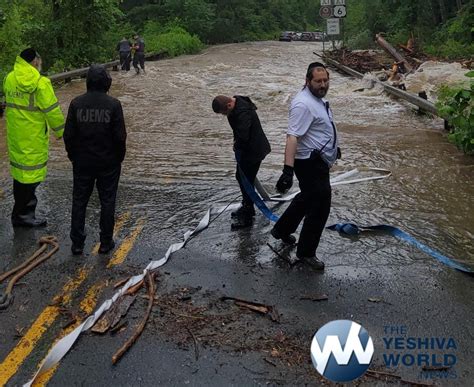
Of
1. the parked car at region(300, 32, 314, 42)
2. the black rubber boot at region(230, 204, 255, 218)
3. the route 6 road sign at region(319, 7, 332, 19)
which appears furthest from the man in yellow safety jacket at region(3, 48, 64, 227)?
the parked car at region(300, 32, 314, 42)

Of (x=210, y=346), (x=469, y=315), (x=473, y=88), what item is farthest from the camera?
(x=473, y=88)

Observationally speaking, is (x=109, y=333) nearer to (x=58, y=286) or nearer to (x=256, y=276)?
(x=58, y=286)

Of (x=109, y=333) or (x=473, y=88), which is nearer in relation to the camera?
(x=109, y=333)

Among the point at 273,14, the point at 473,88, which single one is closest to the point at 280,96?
the point at 473,88

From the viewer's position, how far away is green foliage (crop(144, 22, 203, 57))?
1652 inches

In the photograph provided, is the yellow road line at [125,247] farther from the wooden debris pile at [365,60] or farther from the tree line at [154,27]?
the wooden debris pile at [365,60]

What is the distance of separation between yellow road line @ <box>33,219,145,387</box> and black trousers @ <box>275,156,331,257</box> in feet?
5.94

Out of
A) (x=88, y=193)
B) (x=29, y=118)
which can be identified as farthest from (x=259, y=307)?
(x=29, y=118)

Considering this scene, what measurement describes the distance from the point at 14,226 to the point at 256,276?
304 cm

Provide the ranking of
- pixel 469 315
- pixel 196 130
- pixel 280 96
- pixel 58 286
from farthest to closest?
pixel 280 96, pixel 196 130, pixel 58 286, pixel 469 315

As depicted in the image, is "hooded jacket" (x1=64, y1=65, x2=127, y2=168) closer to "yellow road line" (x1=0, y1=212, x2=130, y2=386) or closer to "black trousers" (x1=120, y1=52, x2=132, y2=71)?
"yellow road line" (x1=0, y1=212, x2=130, y2=386)

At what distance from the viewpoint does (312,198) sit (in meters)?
5.31

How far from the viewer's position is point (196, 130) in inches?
505

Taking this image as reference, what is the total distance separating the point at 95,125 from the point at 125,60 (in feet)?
76.1
